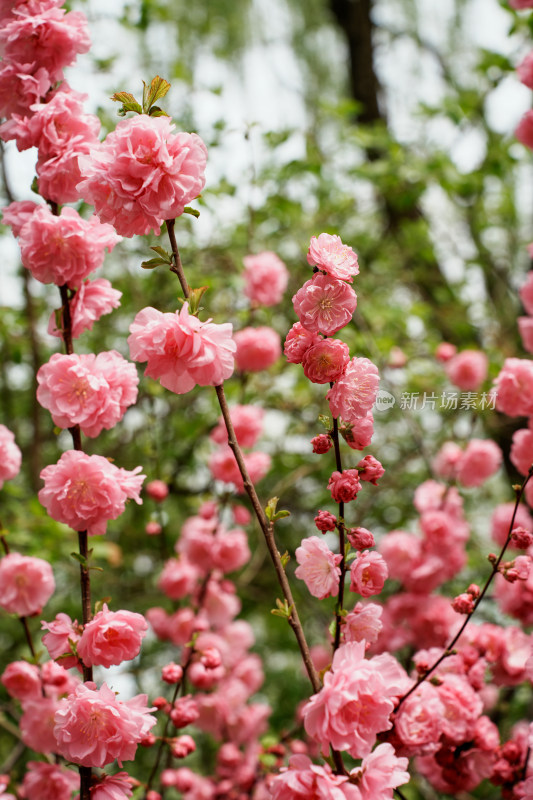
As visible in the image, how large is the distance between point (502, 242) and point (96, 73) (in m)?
2.74

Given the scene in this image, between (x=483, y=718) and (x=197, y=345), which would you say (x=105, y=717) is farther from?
(x=483, y=718)

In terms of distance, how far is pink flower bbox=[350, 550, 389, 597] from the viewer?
92cm

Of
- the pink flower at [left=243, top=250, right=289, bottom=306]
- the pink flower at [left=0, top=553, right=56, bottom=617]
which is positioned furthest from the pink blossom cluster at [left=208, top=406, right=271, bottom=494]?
the pink flower at [left=0, top=553, right=56, bottom=617]

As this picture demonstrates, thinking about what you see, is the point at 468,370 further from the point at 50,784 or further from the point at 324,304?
the point at 50,784

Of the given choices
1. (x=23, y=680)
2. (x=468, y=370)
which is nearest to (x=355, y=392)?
(x=23, y=680)

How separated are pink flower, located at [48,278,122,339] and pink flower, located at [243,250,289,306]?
0.88m

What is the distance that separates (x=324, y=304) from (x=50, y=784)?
985 mm

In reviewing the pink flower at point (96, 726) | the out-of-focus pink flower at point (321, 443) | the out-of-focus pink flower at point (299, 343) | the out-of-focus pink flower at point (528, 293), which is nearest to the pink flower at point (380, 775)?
the pink flower at point (96, 726)

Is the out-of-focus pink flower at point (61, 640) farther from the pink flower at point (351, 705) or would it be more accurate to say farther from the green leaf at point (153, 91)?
the green leaf at point (153, 91)

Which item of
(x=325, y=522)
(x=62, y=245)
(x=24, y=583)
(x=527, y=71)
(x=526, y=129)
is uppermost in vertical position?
(x=527, y=71)

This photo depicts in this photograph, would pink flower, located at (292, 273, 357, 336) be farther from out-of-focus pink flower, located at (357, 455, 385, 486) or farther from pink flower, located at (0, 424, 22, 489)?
pink flower, located at (0, 424, 22, 489)

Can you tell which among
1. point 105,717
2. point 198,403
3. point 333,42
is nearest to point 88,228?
point 105,717

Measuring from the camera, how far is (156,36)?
3676 millimetres

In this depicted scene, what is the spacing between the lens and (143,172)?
897mm
